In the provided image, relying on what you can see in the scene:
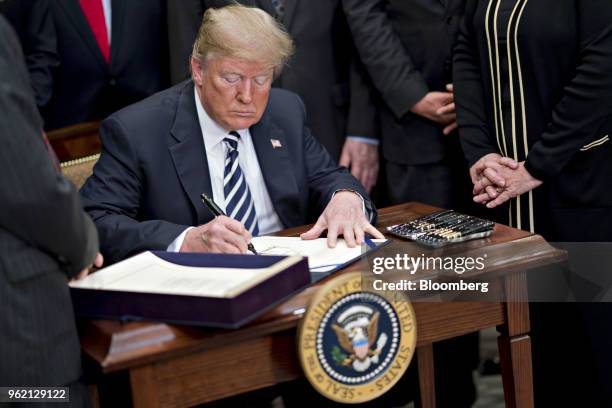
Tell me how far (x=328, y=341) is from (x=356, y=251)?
46 cm

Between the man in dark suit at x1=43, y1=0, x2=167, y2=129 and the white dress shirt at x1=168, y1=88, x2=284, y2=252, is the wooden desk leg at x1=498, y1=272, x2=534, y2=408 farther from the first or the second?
the man in dark suit at x1=43, y1=0, x2=167, y2=129

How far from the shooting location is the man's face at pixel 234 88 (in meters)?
2.93

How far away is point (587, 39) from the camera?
3055 mm

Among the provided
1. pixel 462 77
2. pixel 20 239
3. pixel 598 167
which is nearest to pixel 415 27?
pixel 462 77

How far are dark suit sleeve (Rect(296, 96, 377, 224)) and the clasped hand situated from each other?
446 mm

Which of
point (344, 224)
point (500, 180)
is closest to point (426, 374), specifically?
point (344, 224)

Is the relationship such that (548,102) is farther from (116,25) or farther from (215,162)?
(116,25)

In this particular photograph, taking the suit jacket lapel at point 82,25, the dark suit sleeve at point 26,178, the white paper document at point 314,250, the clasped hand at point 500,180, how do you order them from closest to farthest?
the dark suit sleeve at point 26,178
the white paper document at point 314,250
the clasped hand at point 500,180
the suit jacket lapel at point 82,25

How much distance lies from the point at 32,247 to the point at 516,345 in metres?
1.31

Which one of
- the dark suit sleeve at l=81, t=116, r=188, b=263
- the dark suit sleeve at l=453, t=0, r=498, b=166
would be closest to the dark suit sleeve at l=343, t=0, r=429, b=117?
the dark suit sleeve at l=453, t=0, r=498, b=166

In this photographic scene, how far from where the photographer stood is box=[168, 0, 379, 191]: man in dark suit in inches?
152

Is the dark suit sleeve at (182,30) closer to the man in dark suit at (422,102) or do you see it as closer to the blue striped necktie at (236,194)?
the man in dark suit at (422,102)

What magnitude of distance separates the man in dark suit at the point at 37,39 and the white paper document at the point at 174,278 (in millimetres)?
1641

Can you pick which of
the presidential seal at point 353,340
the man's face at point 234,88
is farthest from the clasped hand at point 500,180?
the presidential seal at point 353,340
